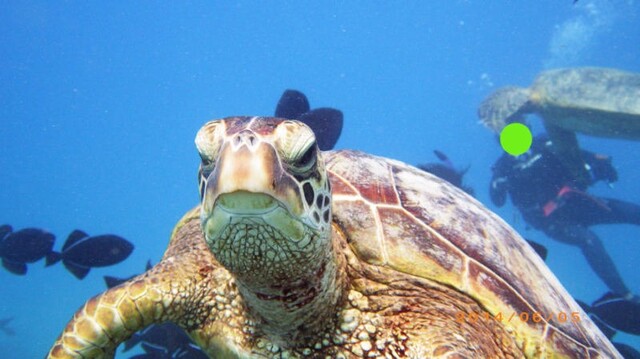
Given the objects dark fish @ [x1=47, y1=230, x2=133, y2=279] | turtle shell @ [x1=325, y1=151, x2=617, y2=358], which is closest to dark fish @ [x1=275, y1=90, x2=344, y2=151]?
dark fish @ [x1=47, y1=230, x2=133, y2=279]

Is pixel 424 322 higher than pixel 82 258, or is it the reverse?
pixel 424 322

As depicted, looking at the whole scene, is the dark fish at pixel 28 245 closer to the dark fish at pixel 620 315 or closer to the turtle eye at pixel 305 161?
the turtle eye at pixel 305 161

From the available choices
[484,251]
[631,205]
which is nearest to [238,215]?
[484,251]

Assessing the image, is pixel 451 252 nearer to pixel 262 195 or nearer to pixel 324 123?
pixel 262 195

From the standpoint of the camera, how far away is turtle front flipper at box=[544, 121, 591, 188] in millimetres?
11875

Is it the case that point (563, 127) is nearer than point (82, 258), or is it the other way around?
point (82, 258)

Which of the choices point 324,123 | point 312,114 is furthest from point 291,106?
point 324,123

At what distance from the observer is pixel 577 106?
11.1 meters

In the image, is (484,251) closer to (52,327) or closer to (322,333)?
(322,333)

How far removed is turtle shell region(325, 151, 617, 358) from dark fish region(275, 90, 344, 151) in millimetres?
2922

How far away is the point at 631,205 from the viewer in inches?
488

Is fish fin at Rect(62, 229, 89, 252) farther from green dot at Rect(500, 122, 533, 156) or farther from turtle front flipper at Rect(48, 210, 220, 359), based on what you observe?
green dot at Rect(500, 122, 533, 156)

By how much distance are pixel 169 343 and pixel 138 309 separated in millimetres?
3045

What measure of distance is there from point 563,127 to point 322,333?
39.7ft
